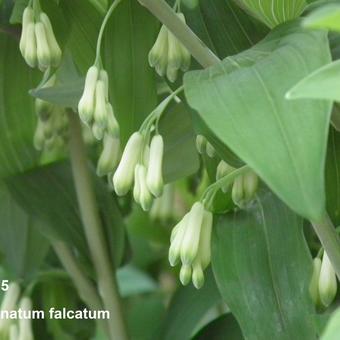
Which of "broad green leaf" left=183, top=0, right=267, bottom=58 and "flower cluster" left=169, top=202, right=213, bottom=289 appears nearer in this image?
"flower cluster" left=169, top=202, right=213, bottom=289

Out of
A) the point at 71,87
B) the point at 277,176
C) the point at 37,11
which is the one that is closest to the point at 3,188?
the point at 71,87

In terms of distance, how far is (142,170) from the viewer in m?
0.88

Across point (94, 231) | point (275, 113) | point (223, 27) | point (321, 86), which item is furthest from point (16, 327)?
point (321, 86)

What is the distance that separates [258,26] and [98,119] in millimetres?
257

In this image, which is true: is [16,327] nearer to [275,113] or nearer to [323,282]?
[323,282]

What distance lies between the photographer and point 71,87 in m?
1.13

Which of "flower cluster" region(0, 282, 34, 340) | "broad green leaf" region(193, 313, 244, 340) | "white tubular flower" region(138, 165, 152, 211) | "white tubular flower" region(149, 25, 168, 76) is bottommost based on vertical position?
"broad green leaf" region(193, 313, 244, 340)

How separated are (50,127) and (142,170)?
41 centimetres

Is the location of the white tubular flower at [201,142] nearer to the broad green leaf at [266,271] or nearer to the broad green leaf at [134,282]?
the broad green leaf at [266,271]

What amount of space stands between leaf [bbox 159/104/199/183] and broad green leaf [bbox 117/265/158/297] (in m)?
0.77

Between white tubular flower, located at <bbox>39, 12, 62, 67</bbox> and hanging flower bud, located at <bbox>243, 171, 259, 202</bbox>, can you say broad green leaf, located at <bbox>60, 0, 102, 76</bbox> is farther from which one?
hanging flower bud, located at <bbox>243, 171, 259, 202</bbox>

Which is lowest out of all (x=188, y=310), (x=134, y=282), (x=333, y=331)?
(x=134, y=282)

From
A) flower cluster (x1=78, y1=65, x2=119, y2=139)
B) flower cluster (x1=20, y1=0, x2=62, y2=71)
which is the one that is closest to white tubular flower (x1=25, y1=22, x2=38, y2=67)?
flower cluster (x1=20, y1=0, x2=62, y2=71)

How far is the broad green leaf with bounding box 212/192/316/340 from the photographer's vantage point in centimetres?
96
